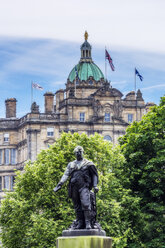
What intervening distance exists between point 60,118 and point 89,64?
55.7ft

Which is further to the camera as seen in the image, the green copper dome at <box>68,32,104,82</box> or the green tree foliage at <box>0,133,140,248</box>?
the green copper dome at <box>68,32,104,82</box>

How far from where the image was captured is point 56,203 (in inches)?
2084

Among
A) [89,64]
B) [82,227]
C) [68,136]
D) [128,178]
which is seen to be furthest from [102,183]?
[89,64]

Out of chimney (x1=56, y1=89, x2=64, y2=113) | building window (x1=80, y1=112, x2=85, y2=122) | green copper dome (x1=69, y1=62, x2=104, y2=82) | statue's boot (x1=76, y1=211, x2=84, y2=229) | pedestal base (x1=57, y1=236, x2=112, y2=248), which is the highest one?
green copper dome (x1=69, y1=62, x2=104, y2=82)

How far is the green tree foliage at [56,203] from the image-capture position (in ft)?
167

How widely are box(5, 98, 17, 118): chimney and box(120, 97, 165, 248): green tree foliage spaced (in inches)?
2911

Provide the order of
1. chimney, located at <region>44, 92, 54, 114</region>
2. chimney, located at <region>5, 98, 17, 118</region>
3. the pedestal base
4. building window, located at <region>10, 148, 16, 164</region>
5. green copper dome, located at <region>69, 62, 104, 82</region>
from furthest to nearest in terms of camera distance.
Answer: green copper dome, located at <region>69, 62, 104, 82</region> < chimney, located at <region>5, 98, 17, 118</region> < building window, located at <region>10, 148, 16, 164</region> < chimney, located at <region>44, 92, 54, 114</region> < the pedestal base

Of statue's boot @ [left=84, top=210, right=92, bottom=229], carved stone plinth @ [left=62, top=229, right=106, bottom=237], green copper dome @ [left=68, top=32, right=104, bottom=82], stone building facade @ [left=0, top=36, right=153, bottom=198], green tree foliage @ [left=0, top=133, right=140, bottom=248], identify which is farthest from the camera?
green copper dome @ [left=68, top=32, right=104, bottom=82]

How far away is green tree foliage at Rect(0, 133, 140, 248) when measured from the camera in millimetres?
50938

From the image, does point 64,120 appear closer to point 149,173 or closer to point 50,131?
point 50,131

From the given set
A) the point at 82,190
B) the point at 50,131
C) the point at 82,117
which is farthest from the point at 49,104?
the point at 82,190

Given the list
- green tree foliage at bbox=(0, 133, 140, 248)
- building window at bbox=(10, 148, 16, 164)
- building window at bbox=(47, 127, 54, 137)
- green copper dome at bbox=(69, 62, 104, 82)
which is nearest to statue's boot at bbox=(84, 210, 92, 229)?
green tree foliage at bbox=(0, 133, 140, 248)

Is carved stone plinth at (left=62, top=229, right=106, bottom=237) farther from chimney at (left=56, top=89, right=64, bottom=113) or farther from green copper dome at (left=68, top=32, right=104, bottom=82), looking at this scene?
green copper dome at (left=68, top=32, right=104, bottom=82)

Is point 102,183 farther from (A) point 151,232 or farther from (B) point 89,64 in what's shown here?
(B) point 89,64
